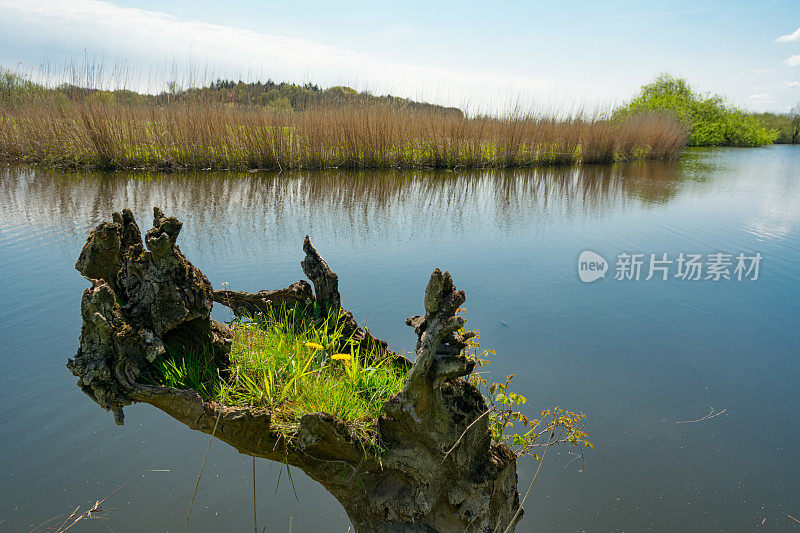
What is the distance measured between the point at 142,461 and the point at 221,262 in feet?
8.85

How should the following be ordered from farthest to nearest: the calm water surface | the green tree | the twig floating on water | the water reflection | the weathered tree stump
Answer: the green tree, the water reflection, the twig floating on water, the calm water surface, the weathered tree stump

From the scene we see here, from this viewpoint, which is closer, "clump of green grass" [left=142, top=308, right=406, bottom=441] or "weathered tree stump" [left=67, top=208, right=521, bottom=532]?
"weathered tree stump" [left=67, top=208, right=521, bottom=532]

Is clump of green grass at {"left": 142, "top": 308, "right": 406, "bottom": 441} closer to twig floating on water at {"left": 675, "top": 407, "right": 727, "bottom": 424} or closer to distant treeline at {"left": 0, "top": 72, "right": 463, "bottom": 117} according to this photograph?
twig floating on water at {"left": 675, "top": 407, "right": 727, "bottom": 424}

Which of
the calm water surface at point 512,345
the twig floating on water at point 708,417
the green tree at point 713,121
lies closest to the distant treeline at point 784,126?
the green tree at point 713,121

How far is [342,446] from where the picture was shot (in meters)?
1.63

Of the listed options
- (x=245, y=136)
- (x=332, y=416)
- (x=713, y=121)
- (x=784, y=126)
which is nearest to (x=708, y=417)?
(x=332, y=416)

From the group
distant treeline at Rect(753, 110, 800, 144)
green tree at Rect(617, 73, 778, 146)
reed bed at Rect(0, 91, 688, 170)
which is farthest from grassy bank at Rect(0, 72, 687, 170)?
distant treeline at Rect(753, 110, 800, 144)

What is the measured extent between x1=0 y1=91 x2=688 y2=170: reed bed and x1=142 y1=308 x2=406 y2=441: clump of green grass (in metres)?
10.8

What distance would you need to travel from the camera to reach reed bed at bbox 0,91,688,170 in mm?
11508

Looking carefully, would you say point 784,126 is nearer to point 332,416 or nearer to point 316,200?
point 316,200

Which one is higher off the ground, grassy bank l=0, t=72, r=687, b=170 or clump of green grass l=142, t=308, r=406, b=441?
grassy bank l=0, t=72, r=687, b=170

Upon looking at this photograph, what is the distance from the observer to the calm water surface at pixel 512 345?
229 centimetres

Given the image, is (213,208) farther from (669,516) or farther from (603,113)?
(603,113)

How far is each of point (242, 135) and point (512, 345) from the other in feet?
33.9
